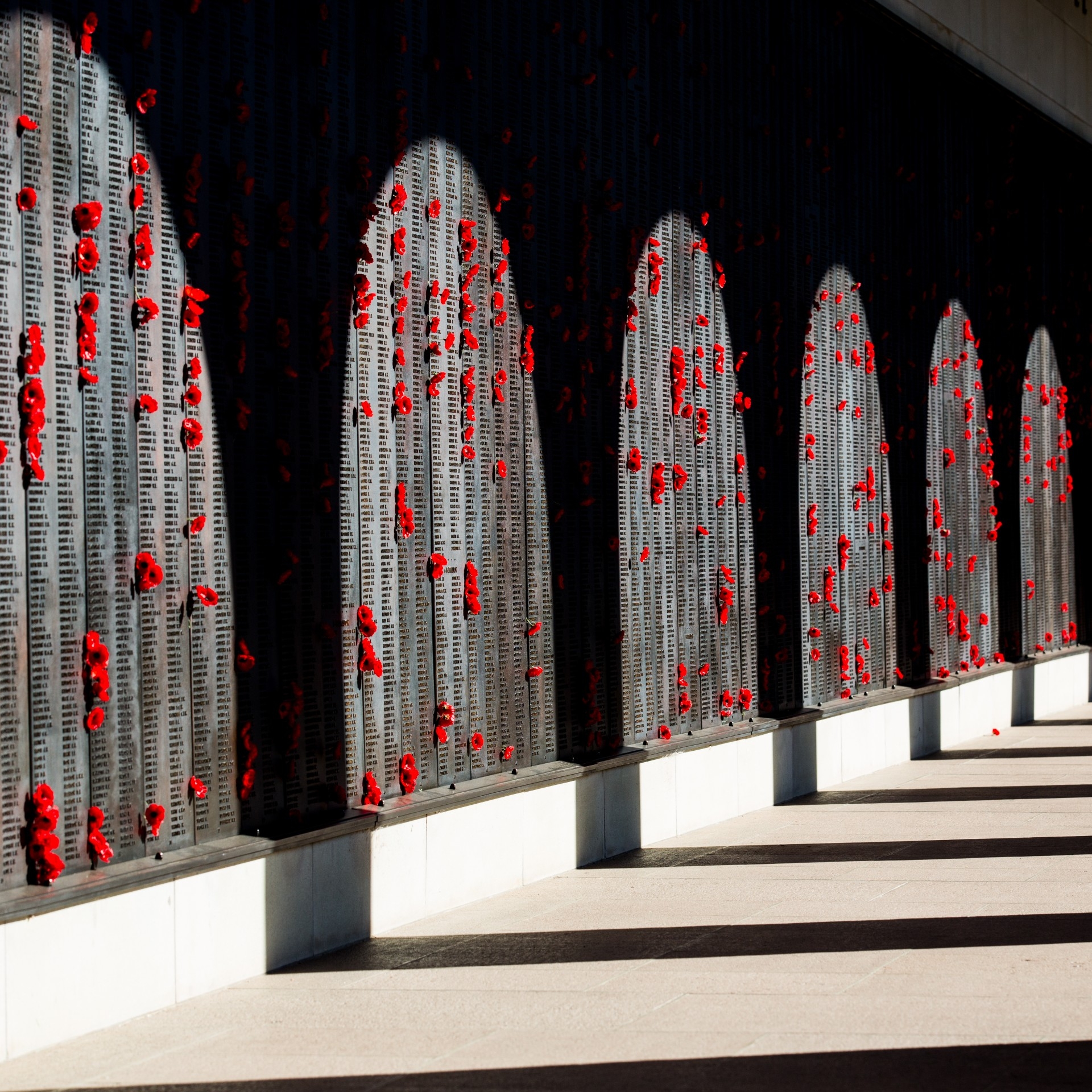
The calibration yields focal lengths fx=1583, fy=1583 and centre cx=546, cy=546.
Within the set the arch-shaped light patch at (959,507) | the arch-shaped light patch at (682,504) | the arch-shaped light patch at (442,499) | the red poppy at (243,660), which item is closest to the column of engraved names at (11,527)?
the red poppy at (243,660)

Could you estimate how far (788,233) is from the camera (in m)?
12.5

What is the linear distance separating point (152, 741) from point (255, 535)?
1099 mm

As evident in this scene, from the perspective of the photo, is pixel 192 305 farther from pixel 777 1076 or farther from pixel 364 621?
pixel 777 1076

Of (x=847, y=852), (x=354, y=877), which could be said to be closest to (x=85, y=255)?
(x=354, y=877)

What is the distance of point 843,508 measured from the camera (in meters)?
→ 13.4

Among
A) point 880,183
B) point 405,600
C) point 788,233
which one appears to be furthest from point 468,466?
point 880,183

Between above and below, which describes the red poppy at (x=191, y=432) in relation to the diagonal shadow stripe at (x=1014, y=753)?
above

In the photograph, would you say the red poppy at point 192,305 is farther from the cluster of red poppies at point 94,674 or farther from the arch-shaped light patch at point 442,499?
the cluster of red poppies at point 94,674

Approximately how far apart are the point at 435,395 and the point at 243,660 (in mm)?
2063

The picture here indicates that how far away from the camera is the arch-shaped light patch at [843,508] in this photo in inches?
503

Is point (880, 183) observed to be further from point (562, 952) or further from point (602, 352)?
point (562, 952)

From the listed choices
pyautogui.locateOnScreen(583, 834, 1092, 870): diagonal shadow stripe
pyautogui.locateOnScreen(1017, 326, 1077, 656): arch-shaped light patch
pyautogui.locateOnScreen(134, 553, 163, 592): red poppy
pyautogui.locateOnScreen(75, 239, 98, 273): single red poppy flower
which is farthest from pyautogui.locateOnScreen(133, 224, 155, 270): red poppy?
pyautogui.locateOnScreen(1017, 326, 1077, 656): arch-shaped light patch

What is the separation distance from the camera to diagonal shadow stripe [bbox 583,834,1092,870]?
948cm

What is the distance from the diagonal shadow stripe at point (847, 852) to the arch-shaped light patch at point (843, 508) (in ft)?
9.35
